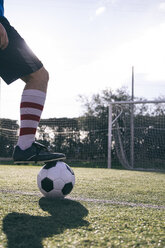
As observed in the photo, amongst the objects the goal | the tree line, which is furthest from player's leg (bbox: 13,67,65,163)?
the tree line

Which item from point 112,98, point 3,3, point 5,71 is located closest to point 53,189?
point 5,71

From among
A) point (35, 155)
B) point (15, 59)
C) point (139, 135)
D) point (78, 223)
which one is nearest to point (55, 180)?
point (35, 155)

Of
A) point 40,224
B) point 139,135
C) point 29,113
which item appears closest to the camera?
point 40,224

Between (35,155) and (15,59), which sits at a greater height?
(15,59)

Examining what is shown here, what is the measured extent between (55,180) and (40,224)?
80cm

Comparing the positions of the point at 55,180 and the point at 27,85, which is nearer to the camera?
the point at 55,180

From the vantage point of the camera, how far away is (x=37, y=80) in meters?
2.32

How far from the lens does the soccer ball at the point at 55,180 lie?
2137 millimetres

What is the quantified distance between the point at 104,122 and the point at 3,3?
33.0 ft

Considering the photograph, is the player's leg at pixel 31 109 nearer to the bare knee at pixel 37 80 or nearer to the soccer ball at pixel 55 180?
the bare knee at pixel 37 80

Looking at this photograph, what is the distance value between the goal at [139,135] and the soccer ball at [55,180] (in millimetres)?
6723

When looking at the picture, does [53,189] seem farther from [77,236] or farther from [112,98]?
[112,98]

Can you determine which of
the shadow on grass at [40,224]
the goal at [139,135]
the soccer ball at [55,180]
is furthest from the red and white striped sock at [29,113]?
the goal at [139,135]

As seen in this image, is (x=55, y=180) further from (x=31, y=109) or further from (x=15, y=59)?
(x=15, y=59)
